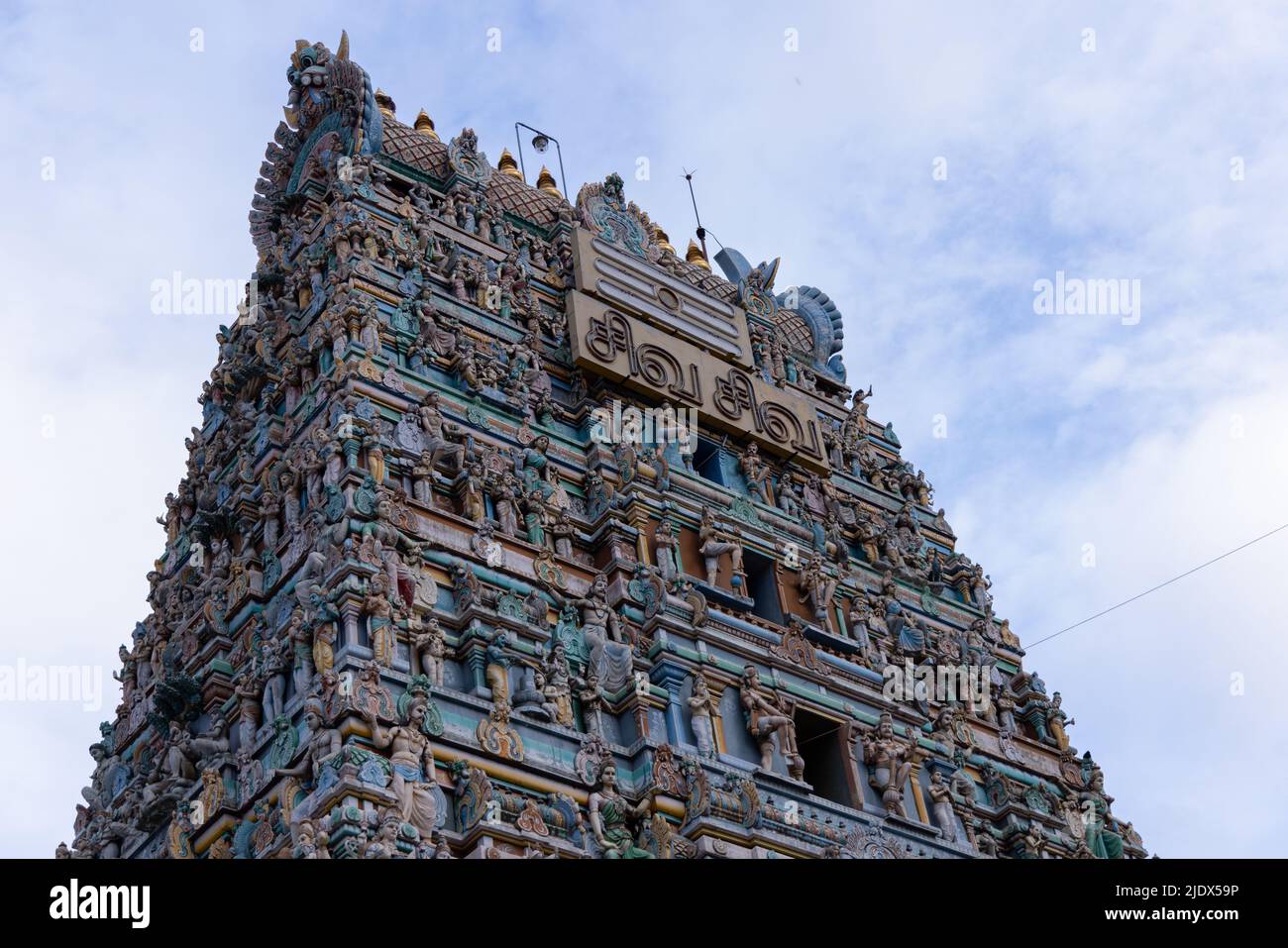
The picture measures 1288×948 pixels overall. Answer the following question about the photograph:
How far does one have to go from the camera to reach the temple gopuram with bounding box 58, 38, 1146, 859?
1930cm

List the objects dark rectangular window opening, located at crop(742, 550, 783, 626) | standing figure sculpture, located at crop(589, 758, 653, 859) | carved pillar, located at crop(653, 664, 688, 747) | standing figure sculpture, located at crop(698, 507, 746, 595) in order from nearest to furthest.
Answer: standing figure sculpture, located at crop(589, 758, 653, 859) < carved pillar, located at crop(653, 664, 688, 747) < standing figure sculpture, located at crop(698, 507, 746, 595) < dark rectangular window opening, located at crop(742, 550, 783, 626)

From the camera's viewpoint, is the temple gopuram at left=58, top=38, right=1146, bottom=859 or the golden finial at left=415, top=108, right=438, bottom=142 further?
the golden finial at left=415, top=108, right=438, bottom=142

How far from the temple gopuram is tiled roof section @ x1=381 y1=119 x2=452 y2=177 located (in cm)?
4

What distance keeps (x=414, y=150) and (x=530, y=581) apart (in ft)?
28.3

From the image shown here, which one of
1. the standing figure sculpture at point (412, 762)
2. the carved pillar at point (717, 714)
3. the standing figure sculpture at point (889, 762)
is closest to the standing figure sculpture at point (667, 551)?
the carved pillar at point (717, 714)

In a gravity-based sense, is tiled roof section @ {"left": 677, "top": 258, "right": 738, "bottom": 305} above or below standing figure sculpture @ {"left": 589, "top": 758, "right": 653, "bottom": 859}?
above

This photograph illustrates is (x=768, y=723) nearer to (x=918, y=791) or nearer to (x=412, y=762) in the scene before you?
(x=918, y=791)

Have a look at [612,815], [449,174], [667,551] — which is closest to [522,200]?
[449,174]

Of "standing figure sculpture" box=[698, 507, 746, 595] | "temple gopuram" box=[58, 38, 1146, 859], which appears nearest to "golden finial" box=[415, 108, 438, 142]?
"temple gopuram" box=[58, 38, 1146, 859]

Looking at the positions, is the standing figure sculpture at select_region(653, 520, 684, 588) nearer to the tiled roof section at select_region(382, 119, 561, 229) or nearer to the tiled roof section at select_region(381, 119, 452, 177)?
the tiled roof section at select_region(382, 119, 561, 229)

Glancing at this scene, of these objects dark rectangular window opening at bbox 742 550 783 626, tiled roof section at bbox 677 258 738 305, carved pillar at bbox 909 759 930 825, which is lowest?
carved pillar at bbox 909 759 930 825
